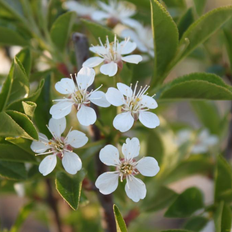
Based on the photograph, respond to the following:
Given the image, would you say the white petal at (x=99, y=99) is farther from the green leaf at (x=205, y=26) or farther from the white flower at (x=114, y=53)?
the green leaf at (x=205, y=26)

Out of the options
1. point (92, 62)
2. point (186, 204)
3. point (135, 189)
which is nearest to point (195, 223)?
point (186, 204)

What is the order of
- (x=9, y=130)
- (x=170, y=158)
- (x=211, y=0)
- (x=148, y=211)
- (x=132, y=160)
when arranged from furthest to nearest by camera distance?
(x=211, y=0) < (x=170, y=158) < (x=148, y=211) < (x=132, y=160) < (x=9, y=130)

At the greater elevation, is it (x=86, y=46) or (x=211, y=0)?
(x=86, y=46)

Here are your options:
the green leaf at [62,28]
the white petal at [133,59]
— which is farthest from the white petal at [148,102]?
the green leaf at [62,28]

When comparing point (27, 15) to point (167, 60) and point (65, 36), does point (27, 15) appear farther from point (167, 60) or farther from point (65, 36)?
point (167, 60)

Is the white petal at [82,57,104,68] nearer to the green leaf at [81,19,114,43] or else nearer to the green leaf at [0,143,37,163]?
the green leaf at [81,19,114,43]

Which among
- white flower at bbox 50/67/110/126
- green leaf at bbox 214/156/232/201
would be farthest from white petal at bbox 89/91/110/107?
green leaf at bbox 214/156/232/201

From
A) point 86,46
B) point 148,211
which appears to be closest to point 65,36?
point 86,46
